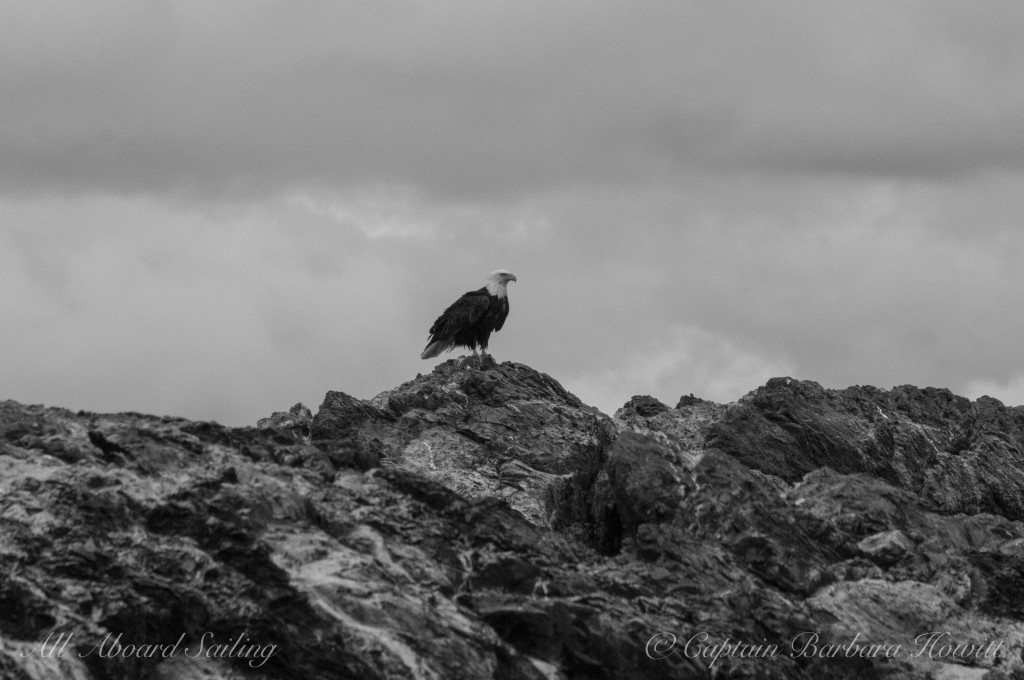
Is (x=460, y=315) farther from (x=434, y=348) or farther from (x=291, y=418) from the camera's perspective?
(x=291, y=418)

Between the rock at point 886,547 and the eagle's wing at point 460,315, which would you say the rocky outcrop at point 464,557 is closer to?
the rock at point 886,547

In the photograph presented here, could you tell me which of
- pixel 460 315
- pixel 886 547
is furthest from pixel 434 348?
pixel 886 547

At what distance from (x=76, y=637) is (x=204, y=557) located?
1.77 metres

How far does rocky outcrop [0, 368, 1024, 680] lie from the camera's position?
52.9ft

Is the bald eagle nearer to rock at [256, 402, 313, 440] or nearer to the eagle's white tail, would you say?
the eagle's white tail

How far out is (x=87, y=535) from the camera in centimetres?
1641

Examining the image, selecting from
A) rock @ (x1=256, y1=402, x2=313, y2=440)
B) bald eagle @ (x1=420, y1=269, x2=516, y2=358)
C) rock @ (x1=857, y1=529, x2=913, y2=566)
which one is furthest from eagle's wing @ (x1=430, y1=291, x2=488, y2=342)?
rock @ (x1=857, y1=529, x2=913, y2=566)

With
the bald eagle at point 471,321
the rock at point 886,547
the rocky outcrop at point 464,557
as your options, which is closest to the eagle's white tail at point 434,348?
the bald eagle at point 471,321

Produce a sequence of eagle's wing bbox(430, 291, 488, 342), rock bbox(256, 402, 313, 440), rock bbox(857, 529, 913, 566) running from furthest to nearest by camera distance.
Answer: eagle's wing bbox(430, 291, 488, 342) < rock bbox(256, 402, 313, 440) < rock bbox(857, 529, 913, 566)

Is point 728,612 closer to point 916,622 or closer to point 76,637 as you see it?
point 916,622

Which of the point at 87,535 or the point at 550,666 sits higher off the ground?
the point at 550,666

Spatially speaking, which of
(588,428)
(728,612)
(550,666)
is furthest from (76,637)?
(588,428)

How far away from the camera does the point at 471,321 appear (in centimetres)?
3184

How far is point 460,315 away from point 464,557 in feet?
45.8
